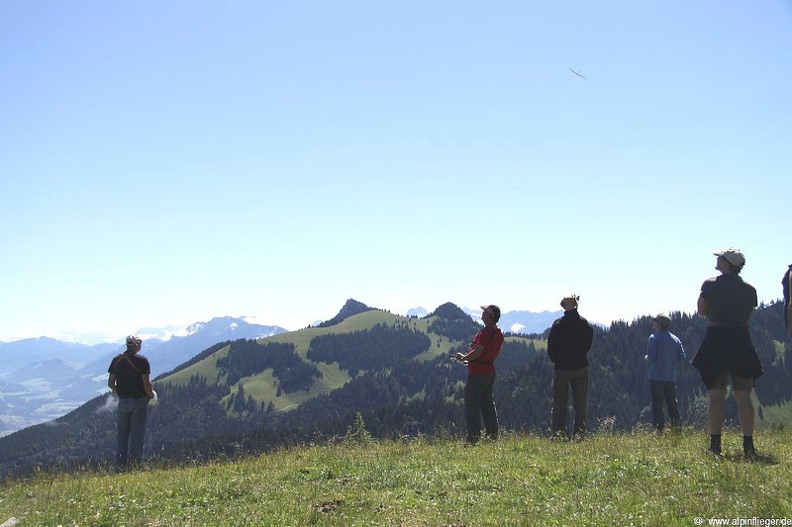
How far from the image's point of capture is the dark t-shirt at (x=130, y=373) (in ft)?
47.7

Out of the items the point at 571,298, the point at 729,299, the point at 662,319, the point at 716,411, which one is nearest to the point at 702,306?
the point at 729,299

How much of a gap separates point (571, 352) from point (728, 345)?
14.2 feet

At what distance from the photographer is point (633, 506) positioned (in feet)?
24.7

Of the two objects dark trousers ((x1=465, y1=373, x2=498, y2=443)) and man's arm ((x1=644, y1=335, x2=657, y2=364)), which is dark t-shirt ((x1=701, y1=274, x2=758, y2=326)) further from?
man's arm ((x1=644, y1=335, x2=657, y2=364))

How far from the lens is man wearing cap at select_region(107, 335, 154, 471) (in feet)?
47.9

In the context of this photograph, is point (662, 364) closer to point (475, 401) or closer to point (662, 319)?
point (662, 319)

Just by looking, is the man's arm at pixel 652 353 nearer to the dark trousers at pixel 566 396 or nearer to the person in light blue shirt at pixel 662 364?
the person in light blue shirt at pixel 662 364

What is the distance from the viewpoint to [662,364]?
1594cm

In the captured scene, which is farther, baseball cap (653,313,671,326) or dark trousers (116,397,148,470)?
baseball cap (653,313,671,326)

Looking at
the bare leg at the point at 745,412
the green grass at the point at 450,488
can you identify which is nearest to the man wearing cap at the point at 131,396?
the green grass at the point at 450,488

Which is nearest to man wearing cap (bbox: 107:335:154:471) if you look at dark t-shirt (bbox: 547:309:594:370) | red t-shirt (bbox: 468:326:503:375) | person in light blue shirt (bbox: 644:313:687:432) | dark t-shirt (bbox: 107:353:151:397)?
dark t-shirt (bbox: 107:353:151:397)

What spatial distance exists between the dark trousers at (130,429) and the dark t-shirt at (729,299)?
42.1 feet

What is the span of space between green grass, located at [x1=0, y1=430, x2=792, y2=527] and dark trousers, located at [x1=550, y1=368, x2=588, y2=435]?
59.4 inches

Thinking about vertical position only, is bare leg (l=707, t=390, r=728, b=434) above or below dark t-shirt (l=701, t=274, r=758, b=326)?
below
